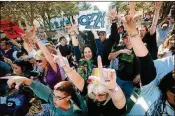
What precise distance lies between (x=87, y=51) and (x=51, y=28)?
44 cm

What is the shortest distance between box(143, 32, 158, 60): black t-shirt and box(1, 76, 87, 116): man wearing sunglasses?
0.87m

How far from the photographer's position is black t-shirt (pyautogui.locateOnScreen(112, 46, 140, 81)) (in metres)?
3.96

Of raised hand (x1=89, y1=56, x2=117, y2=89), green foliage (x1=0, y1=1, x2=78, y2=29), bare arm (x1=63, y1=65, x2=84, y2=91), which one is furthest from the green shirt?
green foliage (x1=0, y1=1, x2=78, y2=29)

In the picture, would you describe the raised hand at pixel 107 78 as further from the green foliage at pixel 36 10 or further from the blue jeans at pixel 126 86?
the green foliage at pixel 36 10

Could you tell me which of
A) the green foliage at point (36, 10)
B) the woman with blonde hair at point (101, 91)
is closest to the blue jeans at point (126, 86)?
the woman with blonde hair at point (101, 91)

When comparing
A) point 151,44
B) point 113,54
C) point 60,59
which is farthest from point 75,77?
point 151,44

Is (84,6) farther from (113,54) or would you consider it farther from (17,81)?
(17,81)

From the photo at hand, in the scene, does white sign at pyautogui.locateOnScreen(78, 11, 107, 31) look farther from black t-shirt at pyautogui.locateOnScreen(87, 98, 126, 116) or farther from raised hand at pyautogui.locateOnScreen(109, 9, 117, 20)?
black t-shirt at pyautogui.locateOnScreen(87, 98, 126, 116)

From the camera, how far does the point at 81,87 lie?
3.95 metres

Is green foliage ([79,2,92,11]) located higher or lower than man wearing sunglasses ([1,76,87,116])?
higher

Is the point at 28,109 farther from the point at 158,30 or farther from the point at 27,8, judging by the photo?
the point at 158,30

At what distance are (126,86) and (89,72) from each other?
410mm

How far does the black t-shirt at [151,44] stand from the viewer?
3879 mm

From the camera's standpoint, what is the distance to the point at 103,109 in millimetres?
3900
